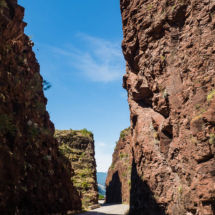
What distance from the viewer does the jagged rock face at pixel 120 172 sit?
4609 centimetres

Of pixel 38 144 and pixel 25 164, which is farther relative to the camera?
pixel 38 144

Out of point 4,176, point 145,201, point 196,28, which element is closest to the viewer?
point 4,176

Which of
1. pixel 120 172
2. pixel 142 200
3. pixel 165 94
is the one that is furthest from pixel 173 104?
pixel 120 172

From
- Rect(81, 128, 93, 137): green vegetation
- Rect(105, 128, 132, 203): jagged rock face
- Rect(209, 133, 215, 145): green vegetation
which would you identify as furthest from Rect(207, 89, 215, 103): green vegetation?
Rect(81, 128, 93, 137): green vegetation

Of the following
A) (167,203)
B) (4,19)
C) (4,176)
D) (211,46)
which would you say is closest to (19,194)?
(4,176)

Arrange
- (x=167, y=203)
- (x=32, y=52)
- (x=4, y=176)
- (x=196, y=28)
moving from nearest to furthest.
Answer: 1. (x=4, y=176)
2. (x=196, y=28)
3. (x=167, y=203)
4. (x=32, y=52)

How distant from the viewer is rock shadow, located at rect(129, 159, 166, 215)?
17031mm

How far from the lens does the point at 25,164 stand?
1523 centimetres

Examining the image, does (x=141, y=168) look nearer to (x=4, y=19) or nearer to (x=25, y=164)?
(x=25, y=164)

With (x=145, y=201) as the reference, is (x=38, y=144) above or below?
above

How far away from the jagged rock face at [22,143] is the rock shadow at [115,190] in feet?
88.3

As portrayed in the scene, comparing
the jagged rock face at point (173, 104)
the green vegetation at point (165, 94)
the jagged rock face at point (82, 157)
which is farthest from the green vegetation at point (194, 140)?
the jagged rock face at point (82, 157)

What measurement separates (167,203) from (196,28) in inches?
493

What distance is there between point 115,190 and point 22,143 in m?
41.1
